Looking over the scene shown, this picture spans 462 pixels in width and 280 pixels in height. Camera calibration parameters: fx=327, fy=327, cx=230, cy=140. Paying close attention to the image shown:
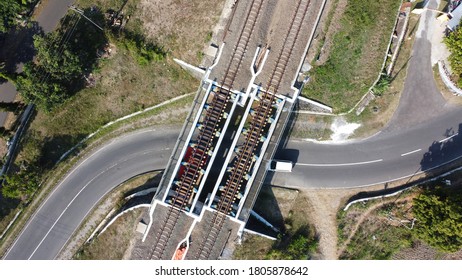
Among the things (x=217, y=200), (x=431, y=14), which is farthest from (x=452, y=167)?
(x=217, y=200)

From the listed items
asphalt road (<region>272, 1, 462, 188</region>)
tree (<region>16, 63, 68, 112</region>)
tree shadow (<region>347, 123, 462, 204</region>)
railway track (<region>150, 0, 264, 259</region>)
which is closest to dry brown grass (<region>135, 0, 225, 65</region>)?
railway track (<region>150, 0, 264, 259</region>)

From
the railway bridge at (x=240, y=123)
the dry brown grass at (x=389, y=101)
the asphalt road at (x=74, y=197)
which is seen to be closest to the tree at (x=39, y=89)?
the asphalt road at (x=74, y=197)

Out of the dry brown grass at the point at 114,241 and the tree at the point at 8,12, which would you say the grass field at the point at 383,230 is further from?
the tree at the point at 8,12

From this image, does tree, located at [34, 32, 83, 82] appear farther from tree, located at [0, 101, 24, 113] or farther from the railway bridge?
the railway bridge

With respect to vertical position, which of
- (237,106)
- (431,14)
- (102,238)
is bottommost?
(102,238)

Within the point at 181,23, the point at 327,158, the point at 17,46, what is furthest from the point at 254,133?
the point at 17,46

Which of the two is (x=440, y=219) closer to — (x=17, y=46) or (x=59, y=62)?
(x=59, y=62)

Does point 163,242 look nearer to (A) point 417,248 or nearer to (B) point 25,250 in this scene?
(B) point 25,250
